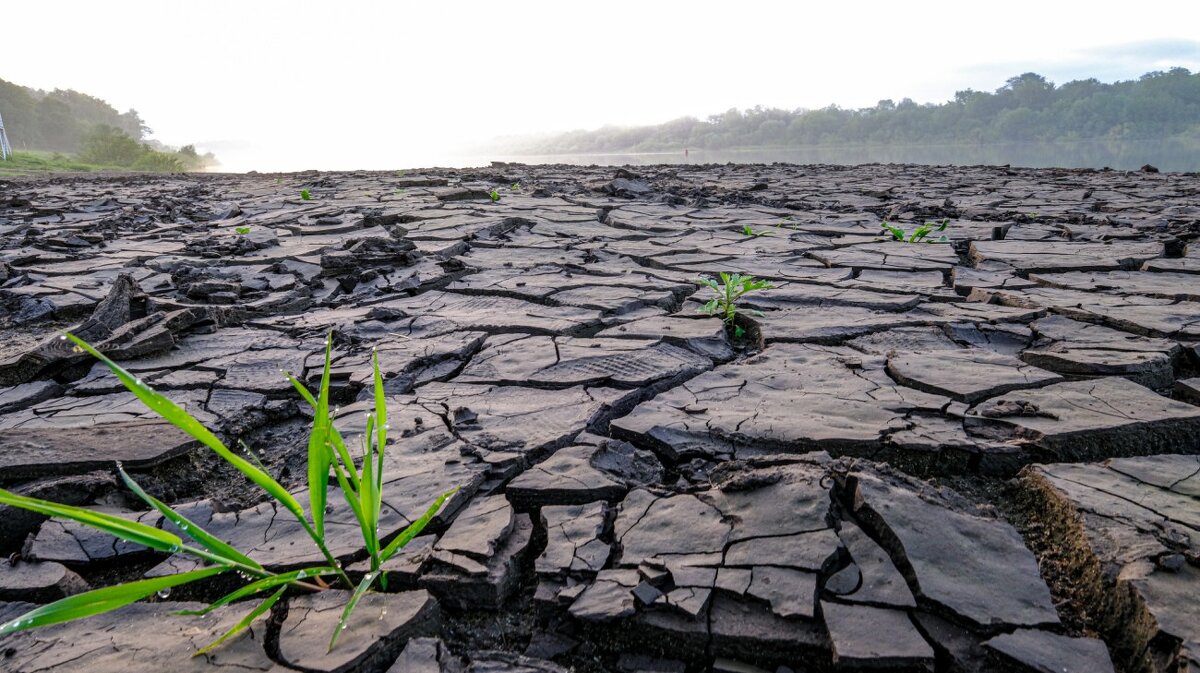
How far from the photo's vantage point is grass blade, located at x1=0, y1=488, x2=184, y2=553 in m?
0.83

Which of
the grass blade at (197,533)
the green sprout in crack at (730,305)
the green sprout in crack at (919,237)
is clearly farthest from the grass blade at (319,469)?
the green sprout in crack at (919,237)

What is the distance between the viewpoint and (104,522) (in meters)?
0.88

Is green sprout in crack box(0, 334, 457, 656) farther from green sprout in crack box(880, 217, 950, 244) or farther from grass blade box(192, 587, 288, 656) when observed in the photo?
green sprout in crack box(880, 217, 950, 244)

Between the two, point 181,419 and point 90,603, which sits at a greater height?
point 181,419

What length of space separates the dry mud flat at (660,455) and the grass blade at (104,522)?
0.65ft

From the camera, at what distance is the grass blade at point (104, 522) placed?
0.83m

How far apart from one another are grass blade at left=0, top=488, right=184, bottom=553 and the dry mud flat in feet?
0.65

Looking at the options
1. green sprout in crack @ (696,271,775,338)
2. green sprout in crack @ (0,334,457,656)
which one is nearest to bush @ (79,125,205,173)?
green sprout in crack @ (696,271,775,338)

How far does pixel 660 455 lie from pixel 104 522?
1056mm

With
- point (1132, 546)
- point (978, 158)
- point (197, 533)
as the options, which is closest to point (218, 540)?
point (197, 533)

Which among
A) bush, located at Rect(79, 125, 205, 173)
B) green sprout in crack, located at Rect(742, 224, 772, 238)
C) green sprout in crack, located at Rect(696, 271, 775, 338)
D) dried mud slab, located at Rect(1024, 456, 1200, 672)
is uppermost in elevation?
bush, located at Rect(79, 125, 205, 173)

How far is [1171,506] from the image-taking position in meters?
1.27

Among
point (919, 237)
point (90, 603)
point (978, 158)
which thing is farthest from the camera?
point (978, 158)

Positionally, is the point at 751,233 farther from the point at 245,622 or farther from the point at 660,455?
the point at 245,622
